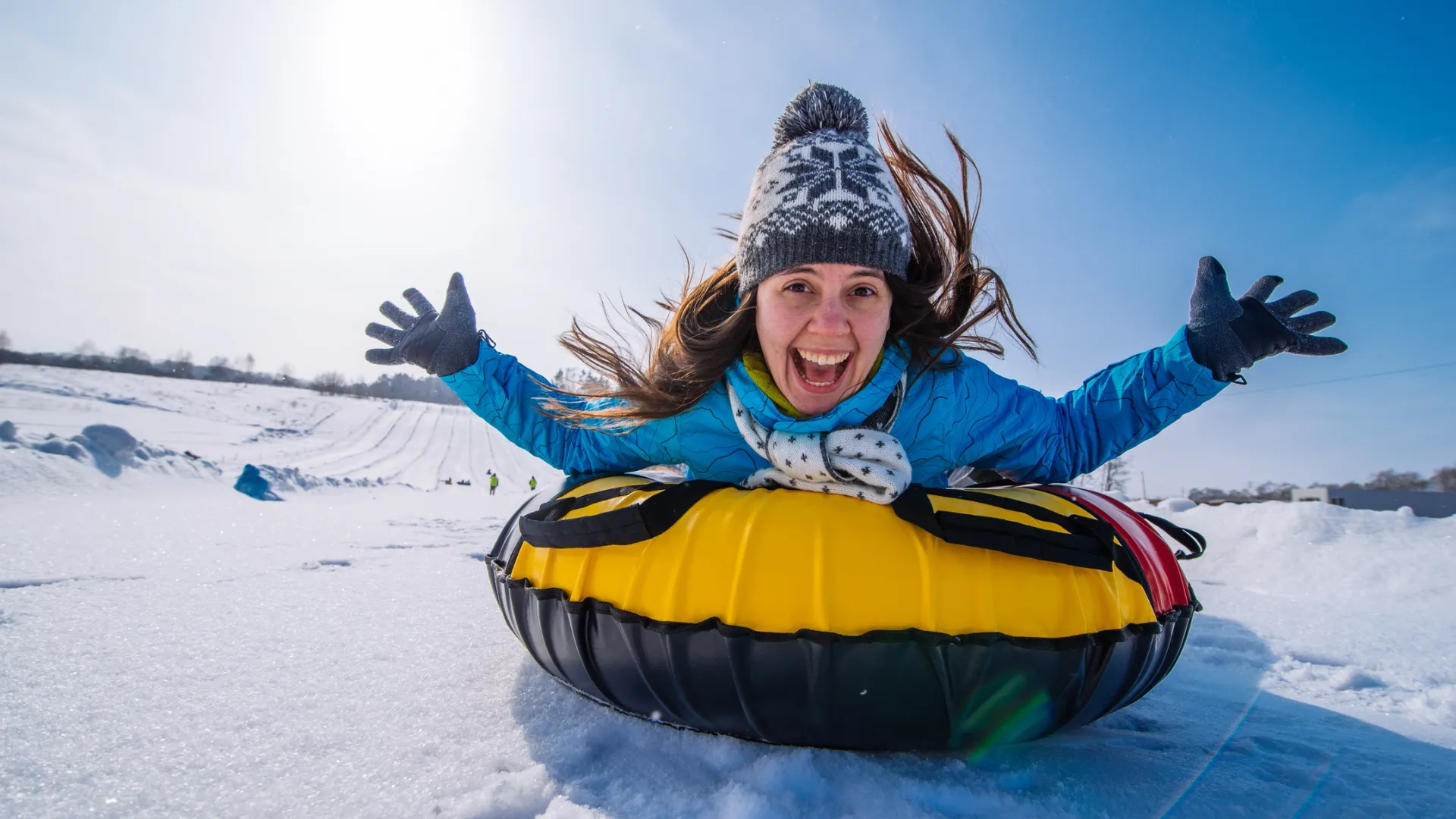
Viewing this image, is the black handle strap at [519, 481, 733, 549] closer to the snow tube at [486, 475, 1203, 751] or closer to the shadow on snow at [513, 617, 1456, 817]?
the snow tube at [486, 475, 1203, 751]

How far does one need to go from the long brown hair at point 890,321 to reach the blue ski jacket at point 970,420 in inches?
2.4

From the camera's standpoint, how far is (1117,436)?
1.97 m

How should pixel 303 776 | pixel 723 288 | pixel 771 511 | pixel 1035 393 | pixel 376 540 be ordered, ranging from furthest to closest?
pixel 376 540 < pixel 723 288 < pixel 1035 393 < pixel 771 511 < pixel 303 776

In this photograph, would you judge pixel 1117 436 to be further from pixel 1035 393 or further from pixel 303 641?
pixel 303 641

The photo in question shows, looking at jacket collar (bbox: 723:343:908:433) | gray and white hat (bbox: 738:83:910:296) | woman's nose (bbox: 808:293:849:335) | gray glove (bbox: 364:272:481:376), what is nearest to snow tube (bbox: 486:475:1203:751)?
jacket collar (bbox: 723:343:908:433)

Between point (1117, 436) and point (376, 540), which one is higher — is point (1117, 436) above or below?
above

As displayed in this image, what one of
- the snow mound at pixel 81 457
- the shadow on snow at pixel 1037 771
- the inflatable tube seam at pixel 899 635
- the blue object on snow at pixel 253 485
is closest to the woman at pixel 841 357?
the inflatable tube seam at pixel 899 635

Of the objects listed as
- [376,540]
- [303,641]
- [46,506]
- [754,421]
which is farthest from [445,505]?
[754,421]

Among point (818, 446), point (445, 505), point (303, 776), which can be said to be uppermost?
point (818, 446)

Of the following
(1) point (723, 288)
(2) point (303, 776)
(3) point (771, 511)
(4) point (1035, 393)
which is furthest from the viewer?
(1) point (723, 288)

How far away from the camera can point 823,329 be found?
1.65 metres

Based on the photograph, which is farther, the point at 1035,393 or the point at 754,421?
the point at 1035,393

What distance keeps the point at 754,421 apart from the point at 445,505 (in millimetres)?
9027

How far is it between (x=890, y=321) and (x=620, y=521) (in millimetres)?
1142
